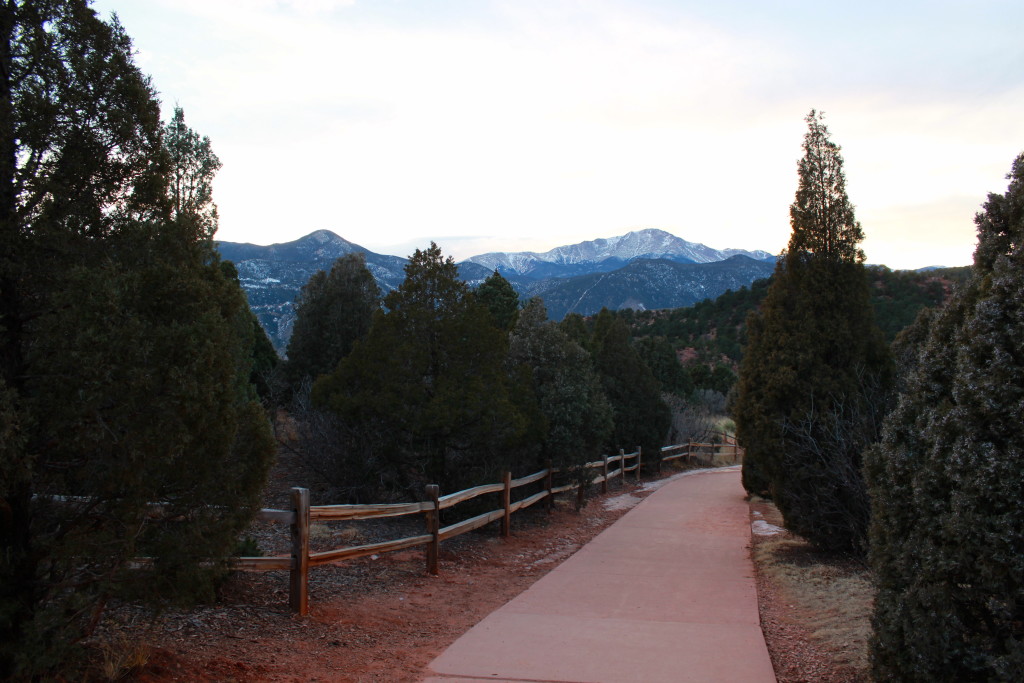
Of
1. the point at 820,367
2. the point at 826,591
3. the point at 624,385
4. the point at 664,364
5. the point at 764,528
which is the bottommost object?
the point at 764,528

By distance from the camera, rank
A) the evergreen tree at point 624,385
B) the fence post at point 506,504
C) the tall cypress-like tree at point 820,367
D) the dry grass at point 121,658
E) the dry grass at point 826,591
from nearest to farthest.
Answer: the dry grass at point 121,658, the dry grass at point 826,591, the tall cypress-like tree at point 820,367, the fence post at point 506,504, the evergreen tree at point 624,385

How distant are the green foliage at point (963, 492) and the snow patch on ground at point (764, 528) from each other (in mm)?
8789

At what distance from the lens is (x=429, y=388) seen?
10.8 meters

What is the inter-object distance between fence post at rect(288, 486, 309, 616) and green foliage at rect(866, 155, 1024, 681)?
435 cm

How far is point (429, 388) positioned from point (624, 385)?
1295 cm

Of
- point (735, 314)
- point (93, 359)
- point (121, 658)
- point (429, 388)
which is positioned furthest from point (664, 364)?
point (93, 359)

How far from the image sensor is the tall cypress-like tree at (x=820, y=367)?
9570 millimetres

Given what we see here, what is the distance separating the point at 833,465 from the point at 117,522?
8.29 meters

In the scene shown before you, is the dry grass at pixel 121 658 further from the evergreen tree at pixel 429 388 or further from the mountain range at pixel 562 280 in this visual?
the mountain range at pixel 562 280

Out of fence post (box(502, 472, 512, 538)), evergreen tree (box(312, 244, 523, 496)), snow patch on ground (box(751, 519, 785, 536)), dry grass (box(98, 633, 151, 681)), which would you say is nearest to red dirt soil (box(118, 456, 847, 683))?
dry grass (box(98, 633, 151, 681))

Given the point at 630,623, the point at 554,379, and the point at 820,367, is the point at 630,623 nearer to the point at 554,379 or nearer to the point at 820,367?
the point at 820,367

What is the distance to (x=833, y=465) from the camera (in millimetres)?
9422

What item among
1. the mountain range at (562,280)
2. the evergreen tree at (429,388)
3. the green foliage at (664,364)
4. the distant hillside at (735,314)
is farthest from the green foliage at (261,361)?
the mountain range at (562,280)

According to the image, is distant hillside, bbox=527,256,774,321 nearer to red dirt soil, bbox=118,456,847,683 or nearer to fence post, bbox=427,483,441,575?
fence post, bbox=427,483,441,575
